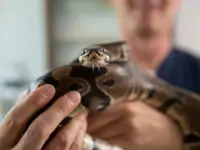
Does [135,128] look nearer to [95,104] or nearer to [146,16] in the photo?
[95,104]

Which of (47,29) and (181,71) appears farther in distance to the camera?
(47,29)

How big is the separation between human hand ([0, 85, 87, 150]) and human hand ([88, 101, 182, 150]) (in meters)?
0.10

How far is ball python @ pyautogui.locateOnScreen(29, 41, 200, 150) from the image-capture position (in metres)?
0.49

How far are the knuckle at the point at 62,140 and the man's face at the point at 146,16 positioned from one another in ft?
1.84

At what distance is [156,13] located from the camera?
3.20 ft

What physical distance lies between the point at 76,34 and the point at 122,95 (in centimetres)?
159

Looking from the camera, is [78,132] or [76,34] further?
[76,34]

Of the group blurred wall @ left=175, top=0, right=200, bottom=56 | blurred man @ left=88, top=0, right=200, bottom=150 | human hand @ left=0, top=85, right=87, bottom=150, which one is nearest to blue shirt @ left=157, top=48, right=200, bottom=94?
blurred man @ left=88, top=0, right=200, bottom=150

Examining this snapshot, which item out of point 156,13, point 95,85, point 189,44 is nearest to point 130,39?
point 156,13

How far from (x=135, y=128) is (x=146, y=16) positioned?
0.44 meters

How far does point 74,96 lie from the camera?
0.47 meters

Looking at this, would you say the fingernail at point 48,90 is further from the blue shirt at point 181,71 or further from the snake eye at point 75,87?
the blue shirt at point 181,71

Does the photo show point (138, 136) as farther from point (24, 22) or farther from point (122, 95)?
point (24, 22)

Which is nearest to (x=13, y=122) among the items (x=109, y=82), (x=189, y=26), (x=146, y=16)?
(x=109, y=82)
